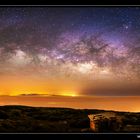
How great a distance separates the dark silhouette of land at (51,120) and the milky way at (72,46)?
15 cm

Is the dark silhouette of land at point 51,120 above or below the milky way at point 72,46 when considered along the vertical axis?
below

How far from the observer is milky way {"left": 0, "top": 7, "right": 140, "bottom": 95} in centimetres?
303

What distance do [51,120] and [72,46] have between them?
1.71ft

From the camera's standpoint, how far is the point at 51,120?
3018 mm

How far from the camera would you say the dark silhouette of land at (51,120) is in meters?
2.99

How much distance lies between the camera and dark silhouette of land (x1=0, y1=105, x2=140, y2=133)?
2.99 meters

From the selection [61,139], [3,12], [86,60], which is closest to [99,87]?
A: [86,60]

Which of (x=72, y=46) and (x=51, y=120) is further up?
(x=72, y=46)

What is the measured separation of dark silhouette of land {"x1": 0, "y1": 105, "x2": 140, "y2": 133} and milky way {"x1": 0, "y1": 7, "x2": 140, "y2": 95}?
0.15 metres

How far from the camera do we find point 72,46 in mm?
3053

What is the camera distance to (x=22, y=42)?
3.04m

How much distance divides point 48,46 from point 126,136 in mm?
794

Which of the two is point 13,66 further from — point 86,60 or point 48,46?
point 86,60

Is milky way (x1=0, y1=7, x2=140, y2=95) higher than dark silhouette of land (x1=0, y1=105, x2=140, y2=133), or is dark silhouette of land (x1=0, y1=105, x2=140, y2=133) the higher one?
milky way (x1=0, y1=7, x2=140, y2=95)
